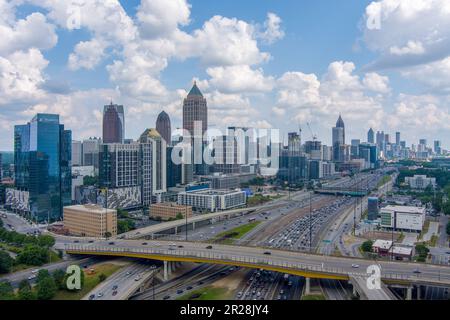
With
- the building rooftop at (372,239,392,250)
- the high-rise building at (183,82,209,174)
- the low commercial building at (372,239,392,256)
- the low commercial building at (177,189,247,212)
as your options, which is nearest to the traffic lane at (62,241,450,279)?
the low commercial building at (372,239,392,256)

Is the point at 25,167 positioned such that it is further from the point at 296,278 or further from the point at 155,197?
the point at 296,278

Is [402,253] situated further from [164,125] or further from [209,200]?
[164,125]

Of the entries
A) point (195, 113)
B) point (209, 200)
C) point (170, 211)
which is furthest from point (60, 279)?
point (195, 113)

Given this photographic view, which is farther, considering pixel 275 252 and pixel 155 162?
pixel 155 162

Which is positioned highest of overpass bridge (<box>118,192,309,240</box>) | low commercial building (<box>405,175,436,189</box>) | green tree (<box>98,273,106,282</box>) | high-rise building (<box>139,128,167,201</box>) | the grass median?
high-rise building (<box>139,128,167,201</box>)


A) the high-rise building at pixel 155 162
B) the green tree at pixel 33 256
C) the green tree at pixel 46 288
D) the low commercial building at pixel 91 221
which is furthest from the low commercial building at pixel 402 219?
the green tree at pixel 46 288

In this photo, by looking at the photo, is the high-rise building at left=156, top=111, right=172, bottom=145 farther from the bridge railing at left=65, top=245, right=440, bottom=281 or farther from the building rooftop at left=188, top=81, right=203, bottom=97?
the bridge railing at left=65, top=245, right=440, bottom=281
